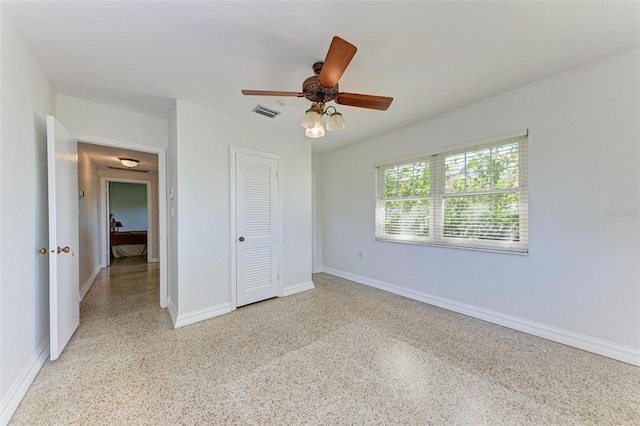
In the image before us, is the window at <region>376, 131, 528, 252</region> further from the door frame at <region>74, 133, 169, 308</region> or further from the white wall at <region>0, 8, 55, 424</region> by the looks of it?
the white wall at <region>0, 8, 55, 424</region>

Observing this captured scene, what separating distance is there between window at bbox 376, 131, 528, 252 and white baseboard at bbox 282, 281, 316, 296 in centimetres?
133

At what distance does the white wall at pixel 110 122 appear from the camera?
2625 mm

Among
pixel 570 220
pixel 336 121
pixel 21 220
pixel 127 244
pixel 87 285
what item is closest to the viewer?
pixel 21 220

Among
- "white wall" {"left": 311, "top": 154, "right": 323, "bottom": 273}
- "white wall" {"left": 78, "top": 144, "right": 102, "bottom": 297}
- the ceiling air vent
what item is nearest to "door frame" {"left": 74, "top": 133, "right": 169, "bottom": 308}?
"white wall" {"left": 78, "top": 144, "right": 102, "bottom": 297}

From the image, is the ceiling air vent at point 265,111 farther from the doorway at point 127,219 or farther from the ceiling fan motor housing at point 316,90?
the doorway at point 127,219

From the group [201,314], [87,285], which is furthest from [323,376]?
[87,285]

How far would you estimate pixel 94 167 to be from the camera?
5191mm

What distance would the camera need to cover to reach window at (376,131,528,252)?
8.49ft

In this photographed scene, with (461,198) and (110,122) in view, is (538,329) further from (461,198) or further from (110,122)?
(110,122)

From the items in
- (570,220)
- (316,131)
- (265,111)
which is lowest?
(570,220)

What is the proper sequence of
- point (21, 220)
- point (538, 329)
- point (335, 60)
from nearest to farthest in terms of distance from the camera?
point (335, 60) → point (21, 220) → point (538, 329)

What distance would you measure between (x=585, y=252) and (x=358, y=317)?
218 cm

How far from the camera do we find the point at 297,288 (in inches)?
148

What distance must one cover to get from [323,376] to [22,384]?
78.3 inches
